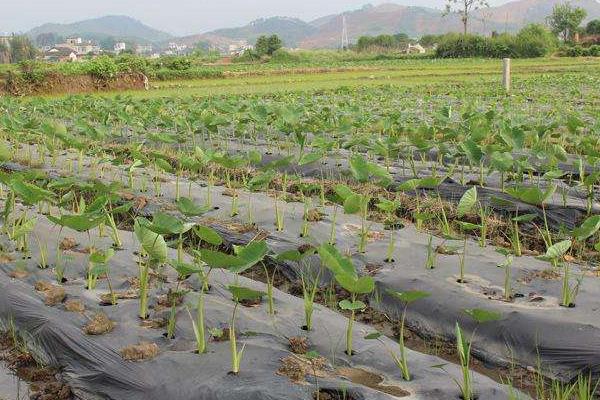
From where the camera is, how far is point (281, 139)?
31.7ft

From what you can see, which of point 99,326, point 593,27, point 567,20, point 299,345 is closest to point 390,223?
point 299,345

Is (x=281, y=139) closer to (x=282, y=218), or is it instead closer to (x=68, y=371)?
(x=282, y=218)

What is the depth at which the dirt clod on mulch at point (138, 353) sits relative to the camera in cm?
280

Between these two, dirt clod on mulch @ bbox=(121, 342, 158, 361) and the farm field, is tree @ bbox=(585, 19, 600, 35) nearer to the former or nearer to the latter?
the farm field

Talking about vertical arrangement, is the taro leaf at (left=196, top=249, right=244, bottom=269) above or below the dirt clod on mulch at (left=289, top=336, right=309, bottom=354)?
above

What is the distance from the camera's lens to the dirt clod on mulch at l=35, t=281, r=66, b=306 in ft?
11.3

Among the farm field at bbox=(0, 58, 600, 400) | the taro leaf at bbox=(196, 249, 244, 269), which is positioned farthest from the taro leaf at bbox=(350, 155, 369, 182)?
the taro leaf at bbox=(196, 249, 244, 269)

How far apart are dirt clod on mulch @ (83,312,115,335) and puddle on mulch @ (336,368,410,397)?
3.54ft

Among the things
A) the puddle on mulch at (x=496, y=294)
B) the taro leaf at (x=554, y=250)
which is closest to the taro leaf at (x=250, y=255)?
the puddle on mulch at (x=496, y=294)

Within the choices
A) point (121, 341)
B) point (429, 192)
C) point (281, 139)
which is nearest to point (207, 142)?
point (281, 139)

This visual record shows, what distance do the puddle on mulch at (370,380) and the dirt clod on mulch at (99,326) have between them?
1.08 meters

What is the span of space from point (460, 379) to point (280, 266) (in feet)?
5.82

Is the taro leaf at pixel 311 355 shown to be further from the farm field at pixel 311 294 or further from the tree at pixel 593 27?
the tree at pixel 593 27

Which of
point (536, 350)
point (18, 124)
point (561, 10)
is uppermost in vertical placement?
point (561, 10)
